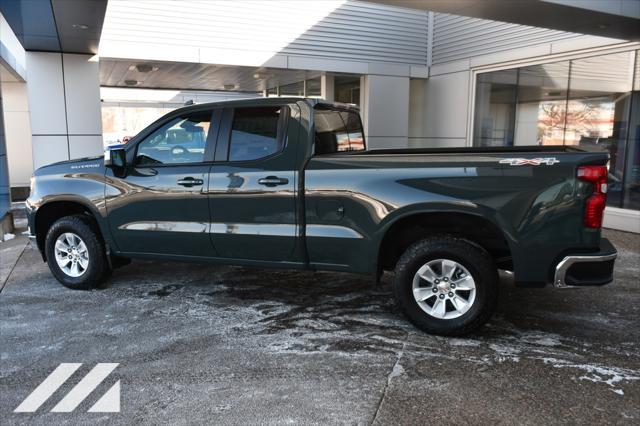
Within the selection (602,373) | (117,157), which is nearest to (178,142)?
(117,157)

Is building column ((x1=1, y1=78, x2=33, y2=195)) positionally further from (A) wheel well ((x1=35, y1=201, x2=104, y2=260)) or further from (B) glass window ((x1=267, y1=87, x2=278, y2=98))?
(A) wheel well ((x1=35, y1=201, x2=104, y2=260))

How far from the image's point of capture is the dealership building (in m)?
7.96

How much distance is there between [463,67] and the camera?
1326 cm

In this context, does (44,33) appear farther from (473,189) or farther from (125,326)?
(473,189)

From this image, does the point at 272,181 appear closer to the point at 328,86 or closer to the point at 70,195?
the point at 70,195

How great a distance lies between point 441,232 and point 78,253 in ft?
12.3

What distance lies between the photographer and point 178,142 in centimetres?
518

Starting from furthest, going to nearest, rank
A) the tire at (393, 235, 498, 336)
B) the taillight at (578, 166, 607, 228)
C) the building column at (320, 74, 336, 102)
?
the building column at (320, 74, 336, 102) < the tire at (393, 235, 498, 336) < the taillight at (578, 166, 607, 228)

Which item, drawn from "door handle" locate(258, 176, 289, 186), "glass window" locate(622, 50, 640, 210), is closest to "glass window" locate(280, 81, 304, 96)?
"glass window" locate(622, 50, 640, 210)

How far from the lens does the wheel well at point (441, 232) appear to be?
4340 millimetres

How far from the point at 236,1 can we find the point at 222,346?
10.1 m

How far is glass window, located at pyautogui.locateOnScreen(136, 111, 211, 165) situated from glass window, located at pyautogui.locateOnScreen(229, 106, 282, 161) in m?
0.32

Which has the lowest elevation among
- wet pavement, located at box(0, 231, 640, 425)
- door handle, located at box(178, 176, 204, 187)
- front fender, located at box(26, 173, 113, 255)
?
wet pavement, located at box(0, 231, 640, 425)

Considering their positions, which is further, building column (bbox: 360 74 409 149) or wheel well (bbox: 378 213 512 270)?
building column (bbox: 360 74 409 149)
